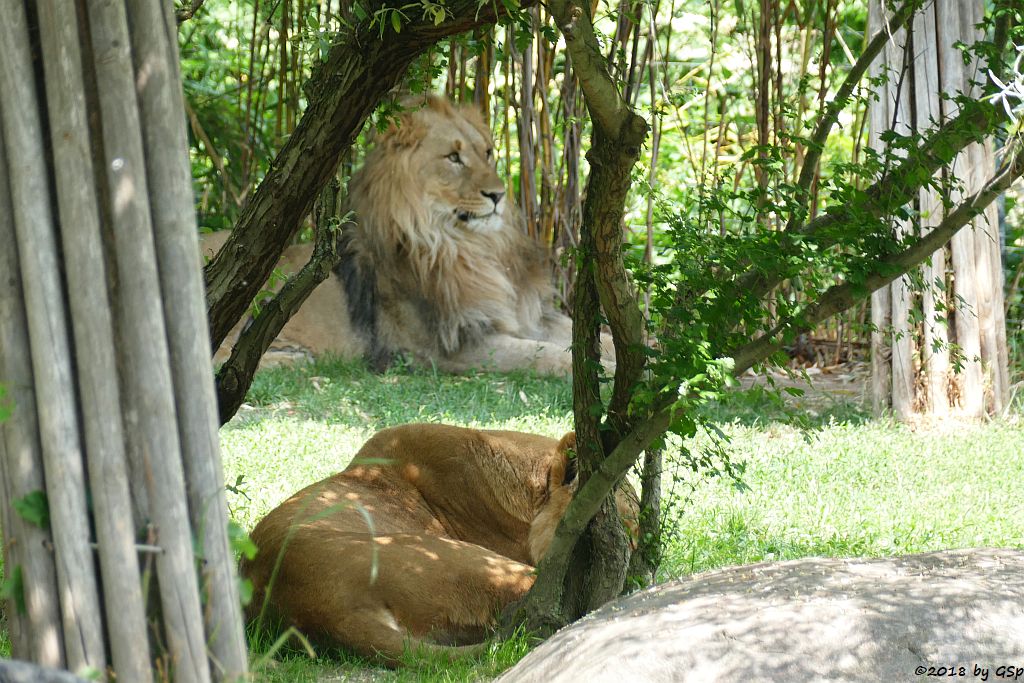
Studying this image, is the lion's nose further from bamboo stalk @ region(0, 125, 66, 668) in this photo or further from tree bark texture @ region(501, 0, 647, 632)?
bamboo stalk @ region(0, 125, 66, 668)

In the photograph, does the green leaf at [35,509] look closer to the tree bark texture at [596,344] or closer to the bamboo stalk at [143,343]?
the bamboo stalk at [143,343]

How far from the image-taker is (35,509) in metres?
Answer: 2.16

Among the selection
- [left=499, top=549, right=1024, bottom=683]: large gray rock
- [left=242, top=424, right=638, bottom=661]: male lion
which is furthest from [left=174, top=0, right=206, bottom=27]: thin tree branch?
[left=499, top=549, right=1024, bottom=683]: large gray rock

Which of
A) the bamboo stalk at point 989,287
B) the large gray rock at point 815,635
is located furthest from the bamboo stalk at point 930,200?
the large gray rock at point 815,635

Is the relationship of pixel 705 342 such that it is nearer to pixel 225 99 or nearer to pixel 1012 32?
pixel 1012 32

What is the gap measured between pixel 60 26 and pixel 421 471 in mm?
2685

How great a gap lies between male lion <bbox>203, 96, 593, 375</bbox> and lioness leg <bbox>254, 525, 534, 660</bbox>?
398 cm

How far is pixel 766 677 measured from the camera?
2.68 meters

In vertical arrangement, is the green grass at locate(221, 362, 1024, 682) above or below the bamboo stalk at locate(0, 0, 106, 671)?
below

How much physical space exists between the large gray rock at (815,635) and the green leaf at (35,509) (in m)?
1.29

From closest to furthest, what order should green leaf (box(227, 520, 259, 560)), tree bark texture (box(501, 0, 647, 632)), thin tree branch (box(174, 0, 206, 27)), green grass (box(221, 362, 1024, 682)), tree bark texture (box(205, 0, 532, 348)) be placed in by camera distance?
green leaf (box(227, 520, 259, 560)) < tree bark texture (box(501, 0, 647, 632)) < tree bark texture (box(205, 0, 532, 348)) < thin tree branch (box(174, 0, 206, 27)) < green grass (box(221, 362, 1024, 682))

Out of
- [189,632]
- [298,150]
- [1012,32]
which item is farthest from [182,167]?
[1012,32]

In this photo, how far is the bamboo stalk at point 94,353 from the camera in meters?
2.10

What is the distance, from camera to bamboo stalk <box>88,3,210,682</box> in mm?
2119
